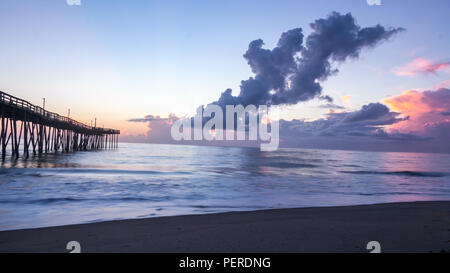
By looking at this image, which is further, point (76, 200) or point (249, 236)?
point (76, 200)

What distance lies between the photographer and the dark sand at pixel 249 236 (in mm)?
4504

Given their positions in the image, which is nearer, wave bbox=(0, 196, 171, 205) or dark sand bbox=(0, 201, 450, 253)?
dark sand bbox=(0, 201, 450, 253)

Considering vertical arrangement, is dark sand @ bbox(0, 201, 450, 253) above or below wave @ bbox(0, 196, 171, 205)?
above

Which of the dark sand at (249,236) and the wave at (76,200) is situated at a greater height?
the dark sand at (249,236)

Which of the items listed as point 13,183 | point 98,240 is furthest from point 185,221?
point 13,183

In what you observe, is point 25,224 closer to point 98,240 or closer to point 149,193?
point 98,240

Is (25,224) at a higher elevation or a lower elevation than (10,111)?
lower

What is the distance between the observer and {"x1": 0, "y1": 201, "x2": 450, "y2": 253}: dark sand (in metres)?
4.50

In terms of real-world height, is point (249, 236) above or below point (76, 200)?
above

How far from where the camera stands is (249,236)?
5.17 meters

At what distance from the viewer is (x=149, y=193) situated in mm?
13766

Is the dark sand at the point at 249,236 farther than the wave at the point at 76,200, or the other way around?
the wave at the point at 76,200
